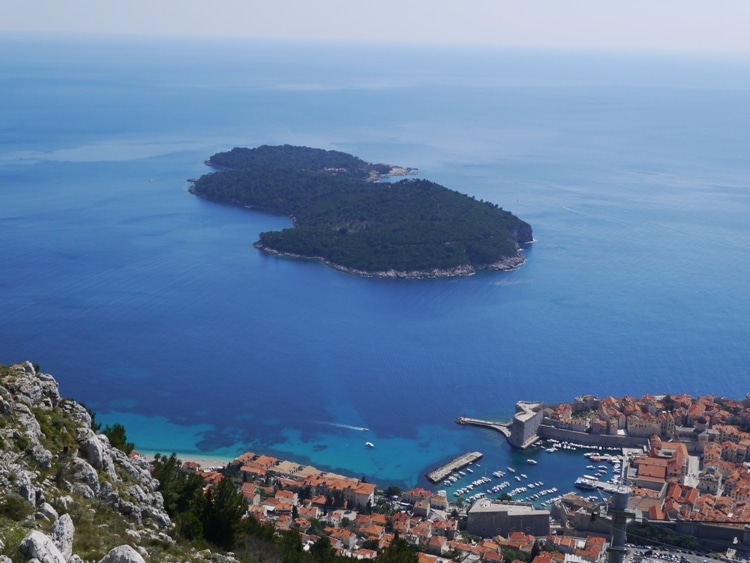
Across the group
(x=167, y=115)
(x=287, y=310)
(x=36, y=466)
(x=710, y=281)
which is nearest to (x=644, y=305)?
(x=710, y=281)

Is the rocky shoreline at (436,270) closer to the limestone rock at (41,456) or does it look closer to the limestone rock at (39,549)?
the limestone rock at (41,456)

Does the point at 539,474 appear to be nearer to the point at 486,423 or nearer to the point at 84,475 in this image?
the point at 486,423

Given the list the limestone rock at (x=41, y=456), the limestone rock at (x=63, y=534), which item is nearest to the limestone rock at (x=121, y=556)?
the limestone rock at (x=63, y=534)

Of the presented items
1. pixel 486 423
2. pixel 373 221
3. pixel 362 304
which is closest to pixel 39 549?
pixel 486 423

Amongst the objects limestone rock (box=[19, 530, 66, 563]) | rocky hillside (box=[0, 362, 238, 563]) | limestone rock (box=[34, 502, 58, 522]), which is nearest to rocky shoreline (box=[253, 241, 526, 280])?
rocky hillside (box=[0, 362, 238, 563])

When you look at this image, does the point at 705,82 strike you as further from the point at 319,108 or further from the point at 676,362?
the point at 676,362

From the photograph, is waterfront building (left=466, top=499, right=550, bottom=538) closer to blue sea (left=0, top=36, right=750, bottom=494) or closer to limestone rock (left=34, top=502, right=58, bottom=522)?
blue sea (left=0, top=36, right=750, bottom=494)
